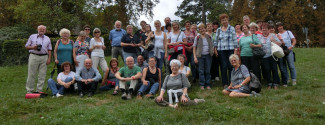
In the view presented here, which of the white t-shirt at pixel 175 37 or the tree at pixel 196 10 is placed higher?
the tree at pixel 196 10

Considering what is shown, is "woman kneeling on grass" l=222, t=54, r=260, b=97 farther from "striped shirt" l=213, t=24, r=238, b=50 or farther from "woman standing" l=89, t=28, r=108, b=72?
"woman standing" l=89, t=28, r=108, b=72

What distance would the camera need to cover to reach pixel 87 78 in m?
7.05

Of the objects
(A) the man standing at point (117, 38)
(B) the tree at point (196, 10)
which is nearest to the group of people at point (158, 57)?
(A) the man standing at point (117, 38)

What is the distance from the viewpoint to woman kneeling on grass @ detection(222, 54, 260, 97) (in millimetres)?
6020

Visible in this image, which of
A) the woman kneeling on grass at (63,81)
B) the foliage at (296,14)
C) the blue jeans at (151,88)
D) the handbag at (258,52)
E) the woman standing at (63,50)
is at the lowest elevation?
the blue jeans at (151,88)

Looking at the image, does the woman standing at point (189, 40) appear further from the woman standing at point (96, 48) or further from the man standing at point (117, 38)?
the woman standing at point (96, 48)

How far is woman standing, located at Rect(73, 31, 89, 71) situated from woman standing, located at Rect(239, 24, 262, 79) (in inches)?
179

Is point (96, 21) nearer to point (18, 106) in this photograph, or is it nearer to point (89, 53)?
point (89, 53)

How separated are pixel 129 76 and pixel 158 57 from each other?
112cm

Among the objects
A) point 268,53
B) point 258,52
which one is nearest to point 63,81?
point 258,52

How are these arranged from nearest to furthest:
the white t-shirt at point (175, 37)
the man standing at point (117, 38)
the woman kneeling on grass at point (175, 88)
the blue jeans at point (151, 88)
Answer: the woman kneeling on grass at point (175, 88) → the blue jeans at point (151, 88) → the white t-shirt at point (175, 37) → the man standing at point (117, 38)

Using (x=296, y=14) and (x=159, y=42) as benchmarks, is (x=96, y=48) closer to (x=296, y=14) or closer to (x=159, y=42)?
(x=159, y=42)

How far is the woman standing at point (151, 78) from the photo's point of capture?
6.48 m

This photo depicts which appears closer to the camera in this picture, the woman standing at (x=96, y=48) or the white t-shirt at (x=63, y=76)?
the white t-shirt at (x=63, y=76)
